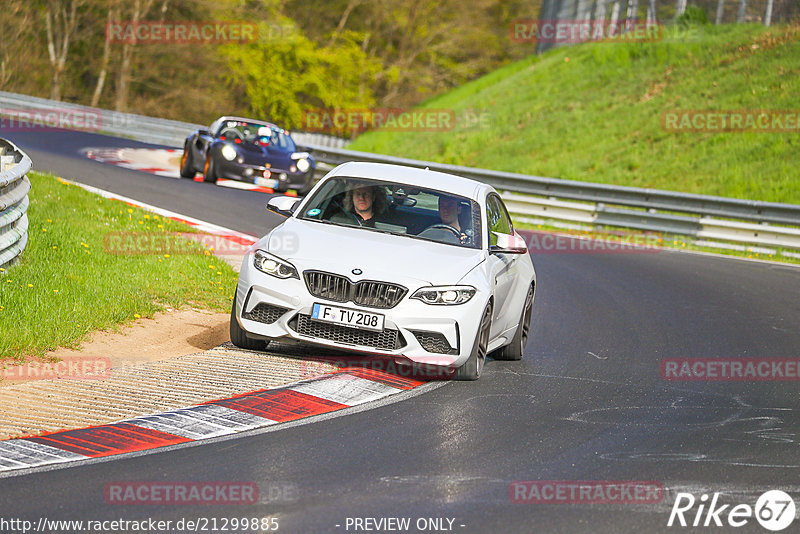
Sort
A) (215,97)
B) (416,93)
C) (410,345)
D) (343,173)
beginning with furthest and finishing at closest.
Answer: (416,93) < (215,97) < (343,173) < (410,345)

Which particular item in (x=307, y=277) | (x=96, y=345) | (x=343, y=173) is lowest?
(x=96, y=345)

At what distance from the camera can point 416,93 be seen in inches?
2532

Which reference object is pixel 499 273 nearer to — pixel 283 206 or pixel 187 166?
pixel 283 206

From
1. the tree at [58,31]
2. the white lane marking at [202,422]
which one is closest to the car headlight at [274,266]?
the white lane marking at [202,422]

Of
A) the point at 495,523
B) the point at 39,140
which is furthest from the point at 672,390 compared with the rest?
the point at 39,140

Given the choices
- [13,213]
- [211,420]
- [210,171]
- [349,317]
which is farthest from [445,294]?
[210,171]

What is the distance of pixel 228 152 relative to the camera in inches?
855

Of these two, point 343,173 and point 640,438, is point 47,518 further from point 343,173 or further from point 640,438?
point 343,173

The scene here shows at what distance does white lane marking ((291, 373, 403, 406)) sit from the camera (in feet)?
24.1

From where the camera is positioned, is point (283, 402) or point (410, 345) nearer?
point (283, 402)

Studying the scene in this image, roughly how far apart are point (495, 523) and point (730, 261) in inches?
582

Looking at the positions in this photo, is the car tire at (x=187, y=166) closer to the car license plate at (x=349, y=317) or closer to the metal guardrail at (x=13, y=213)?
the metal guardrail at (x=13, y=213)

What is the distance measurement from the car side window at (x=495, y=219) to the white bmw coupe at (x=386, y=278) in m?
0.04

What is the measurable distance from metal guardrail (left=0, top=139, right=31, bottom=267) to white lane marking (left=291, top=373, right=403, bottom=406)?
391 centimetres
